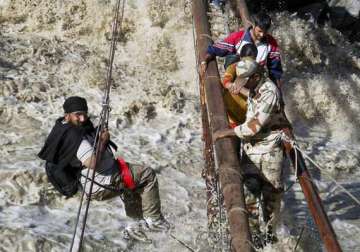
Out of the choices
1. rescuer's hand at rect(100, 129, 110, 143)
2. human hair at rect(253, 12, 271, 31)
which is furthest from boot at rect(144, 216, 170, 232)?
human hair at rect(253, 12, 271, 31)

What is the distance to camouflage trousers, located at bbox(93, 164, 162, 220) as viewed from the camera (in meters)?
4.57

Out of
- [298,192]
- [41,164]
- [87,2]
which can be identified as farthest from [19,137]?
[87,2]

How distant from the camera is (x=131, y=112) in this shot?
833 cm

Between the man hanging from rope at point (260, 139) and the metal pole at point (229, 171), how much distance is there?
17cm

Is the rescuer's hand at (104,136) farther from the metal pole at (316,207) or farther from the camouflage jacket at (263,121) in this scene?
the metal pole at (316,207)

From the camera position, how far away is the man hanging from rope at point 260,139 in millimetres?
4141

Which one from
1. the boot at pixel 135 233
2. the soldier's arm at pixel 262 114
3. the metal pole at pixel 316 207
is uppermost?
the soldier's arm at pixel 262 114

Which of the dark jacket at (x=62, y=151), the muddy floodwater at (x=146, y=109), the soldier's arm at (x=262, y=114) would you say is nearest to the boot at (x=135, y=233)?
the muddy floodwater at (x=146, y=109)

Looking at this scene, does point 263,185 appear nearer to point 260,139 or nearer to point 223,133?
point 260,139

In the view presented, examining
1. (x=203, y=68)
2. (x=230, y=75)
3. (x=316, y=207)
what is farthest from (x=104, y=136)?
(x=203, y=68)

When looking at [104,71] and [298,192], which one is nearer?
[298,192]

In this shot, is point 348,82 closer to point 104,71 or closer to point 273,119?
point 104,71

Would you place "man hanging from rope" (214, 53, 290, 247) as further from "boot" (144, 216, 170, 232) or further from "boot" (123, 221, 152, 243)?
Result: "boot" (123, 221, 152, 243)

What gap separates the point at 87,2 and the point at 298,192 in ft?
18.8
